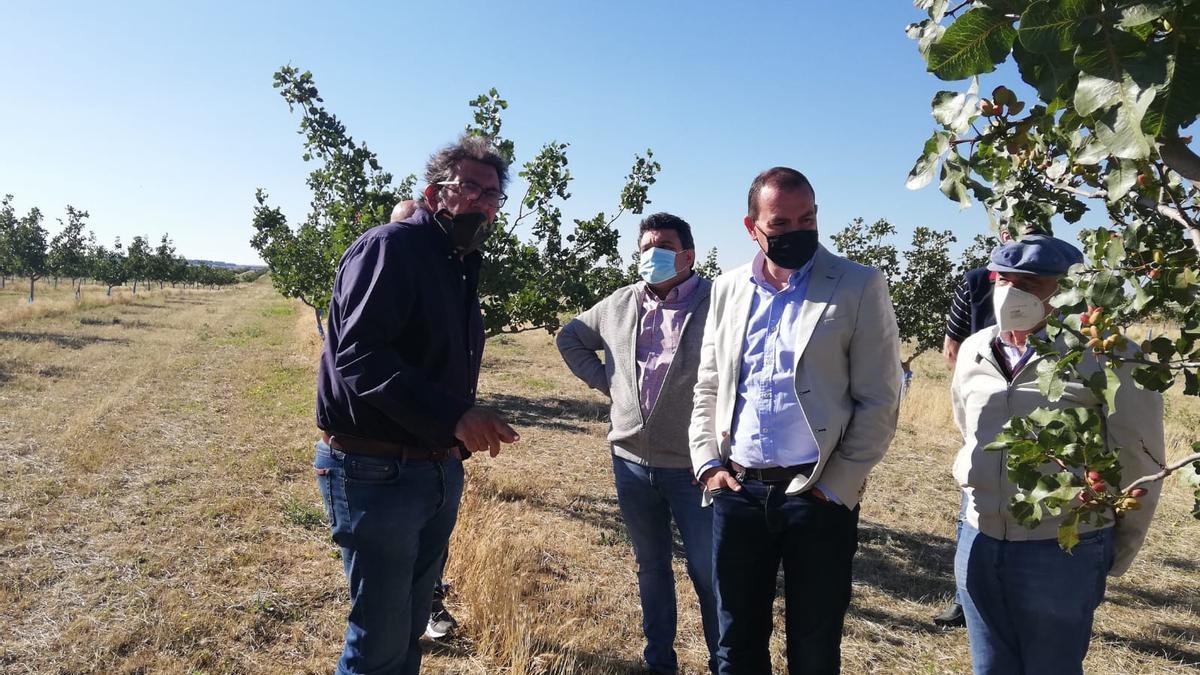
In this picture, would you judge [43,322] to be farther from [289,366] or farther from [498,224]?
[498,224]

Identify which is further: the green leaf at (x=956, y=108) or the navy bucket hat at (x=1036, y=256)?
the navy bucket hat at (x=1036, y=256)

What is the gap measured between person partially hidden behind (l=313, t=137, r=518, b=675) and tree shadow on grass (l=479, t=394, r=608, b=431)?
25.1 feet

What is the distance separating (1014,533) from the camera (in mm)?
2176

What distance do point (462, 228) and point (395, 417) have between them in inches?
30.2

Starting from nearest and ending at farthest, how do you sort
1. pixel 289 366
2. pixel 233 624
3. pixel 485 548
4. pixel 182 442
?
pixel 233 624, pixel 485 548, pixel 182 442, pixel 289 366

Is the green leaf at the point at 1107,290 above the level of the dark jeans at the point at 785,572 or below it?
above

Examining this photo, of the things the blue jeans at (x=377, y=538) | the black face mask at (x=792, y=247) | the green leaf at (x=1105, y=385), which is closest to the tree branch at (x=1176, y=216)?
the green leaf at (x=1105, y=385)

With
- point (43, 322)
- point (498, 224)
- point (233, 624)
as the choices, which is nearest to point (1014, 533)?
point (233, 624)

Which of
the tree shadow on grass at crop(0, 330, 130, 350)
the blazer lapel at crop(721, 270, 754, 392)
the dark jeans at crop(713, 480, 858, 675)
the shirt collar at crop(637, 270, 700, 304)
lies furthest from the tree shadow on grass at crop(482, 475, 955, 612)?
the tree shadow on grass at crop(0, 330, 130, 350)

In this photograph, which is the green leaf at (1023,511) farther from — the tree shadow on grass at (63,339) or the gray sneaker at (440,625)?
the tree shadow on grass at (63,339)

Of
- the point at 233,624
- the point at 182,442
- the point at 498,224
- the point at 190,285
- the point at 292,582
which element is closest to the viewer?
the point at 233,624

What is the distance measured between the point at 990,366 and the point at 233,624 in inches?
152

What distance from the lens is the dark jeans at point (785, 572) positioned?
7.41ft

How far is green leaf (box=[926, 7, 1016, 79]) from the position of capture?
827mm
